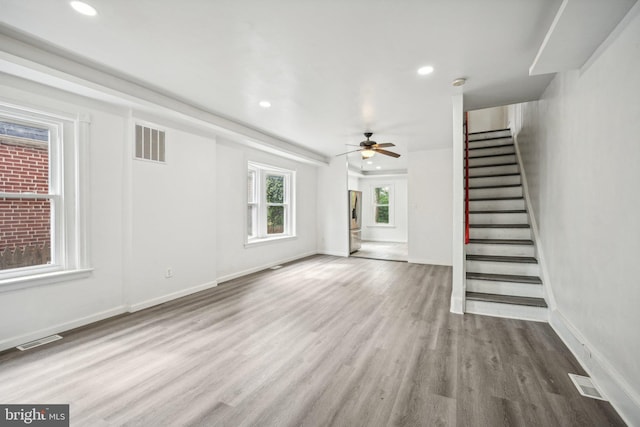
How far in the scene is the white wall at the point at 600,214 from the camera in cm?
166

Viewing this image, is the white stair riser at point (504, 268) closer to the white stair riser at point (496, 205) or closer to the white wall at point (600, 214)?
the white wall at point (600, 214)

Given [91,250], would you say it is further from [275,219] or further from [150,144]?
[275,219]

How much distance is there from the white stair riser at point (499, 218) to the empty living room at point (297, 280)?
0.03 m

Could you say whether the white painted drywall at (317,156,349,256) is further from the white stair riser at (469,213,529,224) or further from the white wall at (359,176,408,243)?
the white wall at (359,176,408,243)

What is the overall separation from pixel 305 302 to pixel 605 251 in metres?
2.99

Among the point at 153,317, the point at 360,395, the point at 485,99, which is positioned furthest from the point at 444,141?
the point at 153,317

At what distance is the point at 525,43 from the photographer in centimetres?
234

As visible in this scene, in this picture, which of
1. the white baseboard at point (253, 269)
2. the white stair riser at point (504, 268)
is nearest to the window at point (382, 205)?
the white baseboard at point (253, 269)

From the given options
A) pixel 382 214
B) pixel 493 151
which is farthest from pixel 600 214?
pixel 382 214

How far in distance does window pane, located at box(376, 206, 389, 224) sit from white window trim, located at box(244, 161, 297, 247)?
16.1 feet

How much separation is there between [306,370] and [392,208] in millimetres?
8965

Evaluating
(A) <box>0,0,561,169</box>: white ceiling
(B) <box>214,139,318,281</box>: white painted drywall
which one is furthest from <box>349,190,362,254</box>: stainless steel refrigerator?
(A) <box>0,0,561,169</box>: white ceiling

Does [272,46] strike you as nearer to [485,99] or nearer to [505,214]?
[485,99]

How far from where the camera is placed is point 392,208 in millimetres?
10562
